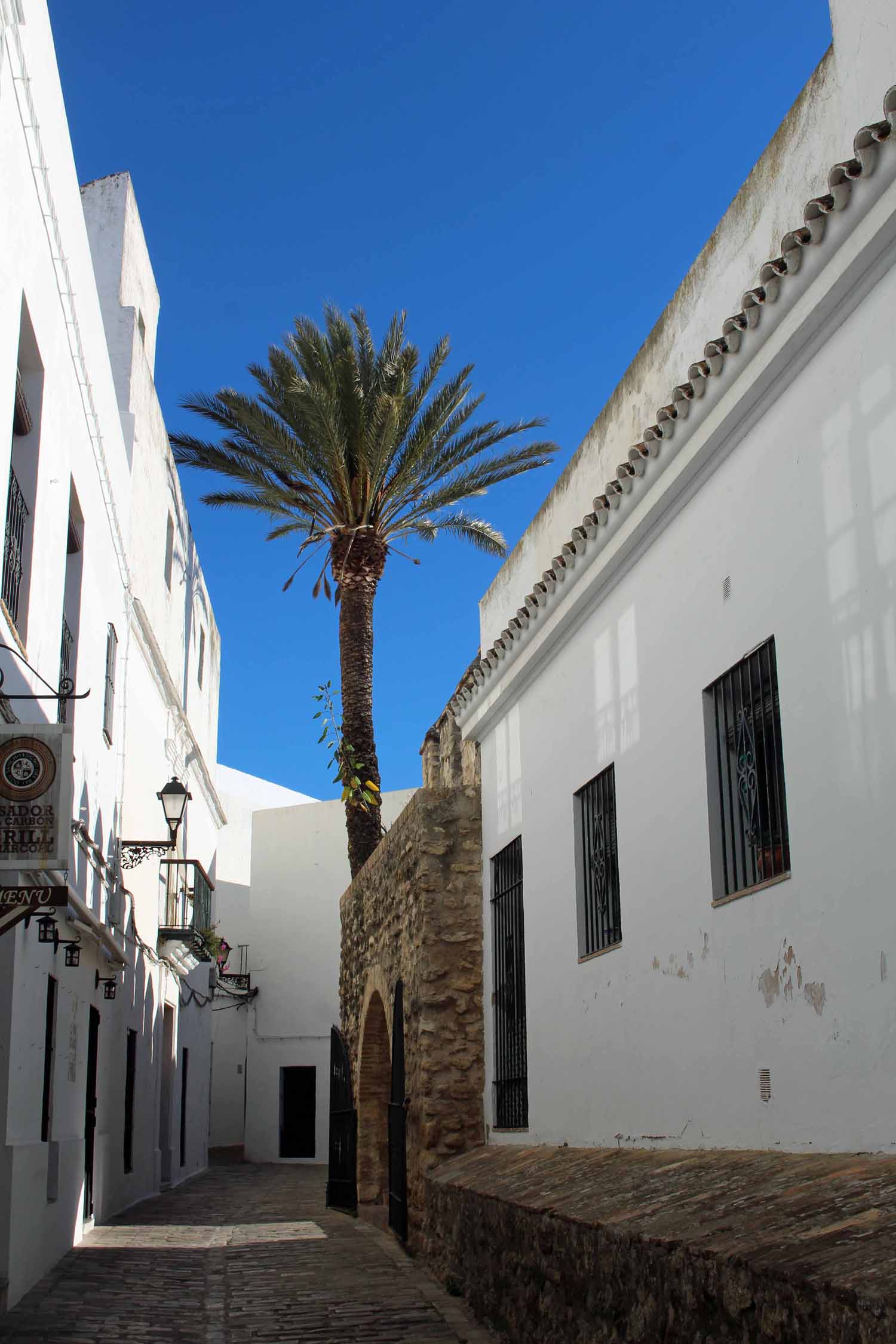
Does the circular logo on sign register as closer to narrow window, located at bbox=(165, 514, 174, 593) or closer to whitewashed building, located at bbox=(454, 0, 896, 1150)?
whitewashed building, located at bbox=(454, 0, 896, 1150)

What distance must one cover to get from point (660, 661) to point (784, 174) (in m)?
2.53

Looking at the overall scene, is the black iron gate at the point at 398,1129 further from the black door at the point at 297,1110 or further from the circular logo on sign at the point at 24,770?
the black door at the point at 297,1110

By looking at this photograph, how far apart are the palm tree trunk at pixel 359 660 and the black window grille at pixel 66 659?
6.95 m

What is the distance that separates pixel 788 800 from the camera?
5.46m

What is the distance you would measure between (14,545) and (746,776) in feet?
15.3

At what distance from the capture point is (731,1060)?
5.90 meters

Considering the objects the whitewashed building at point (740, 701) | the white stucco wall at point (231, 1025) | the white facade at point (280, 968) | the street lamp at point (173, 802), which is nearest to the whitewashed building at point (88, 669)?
the street lamp at point (173, 802)

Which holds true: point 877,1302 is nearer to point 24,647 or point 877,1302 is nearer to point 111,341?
point 24,647

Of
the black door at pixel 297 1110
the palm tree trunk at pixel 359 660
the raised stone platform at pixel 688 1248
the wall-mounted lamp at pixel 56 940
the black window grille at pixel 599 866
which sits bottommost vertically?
the black door at pixel 297 1110

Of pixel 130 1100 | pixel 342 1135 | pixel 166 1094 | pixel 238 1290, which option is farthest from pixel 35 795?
pixel 166 1094

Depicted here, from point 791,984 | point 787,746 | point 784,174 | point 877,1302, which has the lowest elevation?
point 877,1302

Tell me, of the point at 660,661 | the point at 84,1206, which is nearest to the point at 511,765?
the point at 660,661

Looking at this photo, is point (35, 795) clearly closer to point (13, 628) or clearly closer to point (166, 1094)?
point (13, 628)

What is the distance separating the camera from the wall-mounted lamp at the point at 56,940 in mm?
7703
